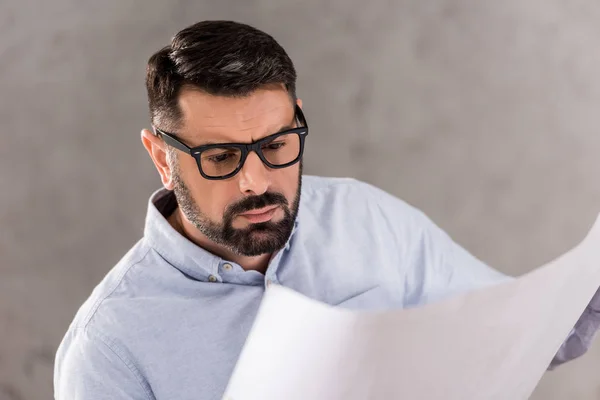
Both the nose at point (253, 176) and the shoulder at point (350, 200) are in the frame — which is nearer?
the nose at point (253, 176)

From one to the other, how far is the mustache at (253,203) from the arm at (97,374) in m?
0.27

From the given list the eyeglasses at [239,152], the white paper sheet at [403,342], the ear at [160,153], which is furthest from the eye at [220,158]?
the white paper sheet at [403,342]

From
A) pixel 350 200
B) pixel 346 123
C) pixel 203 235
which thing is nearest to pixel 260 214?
pixel 203 235

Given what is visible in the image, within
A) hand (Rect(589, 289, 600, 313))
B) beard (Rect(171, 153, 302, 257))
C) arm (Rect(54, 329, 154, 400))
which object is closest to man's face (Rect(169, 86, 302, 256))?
beard (Rect(171, 153, 302, 257))

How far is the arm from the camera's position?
1.06 meters

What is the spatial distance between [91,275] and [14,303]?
185mm

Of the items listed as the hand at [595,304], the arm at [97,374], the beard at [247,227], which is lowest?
the arm at [97,374]

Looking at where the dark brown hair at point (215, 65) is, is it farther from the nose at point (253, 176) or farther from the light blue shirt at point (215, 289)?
the light blue shirt at point (215, 289)

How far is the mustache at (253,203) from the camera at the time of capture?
1.07 meters

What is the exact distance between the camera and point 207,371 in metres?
1.11

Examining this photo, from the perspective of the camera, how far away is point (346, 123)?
5.55 feet

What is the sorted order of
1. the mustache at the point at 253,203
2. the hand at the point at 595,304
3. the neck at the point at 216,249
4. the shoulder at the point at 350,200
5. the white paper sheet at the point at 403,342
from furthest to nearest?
the shoulder at the point at 350,200 < the neck at the point at 216,249 < the mustache at the point at 253,203 < the hand at the point at 595,304 < the white paper sheet at the point at 403,342

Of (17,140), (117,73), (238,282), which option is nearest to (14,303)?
(17,140)

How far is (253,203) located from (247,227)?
44 millimetres
